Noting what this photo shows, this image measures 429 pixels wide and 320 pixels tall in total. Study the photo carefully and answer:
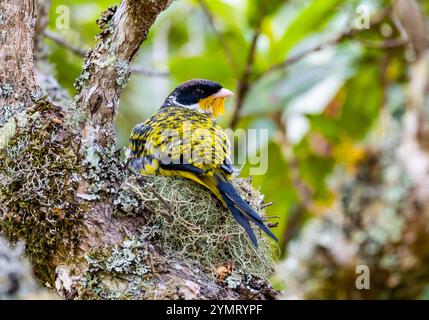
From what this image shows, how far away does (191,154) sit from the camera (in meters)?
3.58

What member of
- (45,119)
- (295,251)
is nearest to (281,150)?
(295,251)

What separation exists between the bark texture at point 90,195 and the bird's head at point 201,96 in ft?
4.93

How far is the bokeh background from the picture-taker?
582 cm

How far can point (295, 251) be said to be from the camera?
13.1 feet

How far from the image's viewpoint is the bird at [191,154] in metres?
3.33

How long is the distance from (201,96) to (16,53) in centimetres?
159

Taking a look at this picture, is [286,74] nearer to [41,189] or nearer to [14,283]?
[41,189]

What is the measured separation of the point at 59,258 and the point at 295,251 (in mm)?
1643

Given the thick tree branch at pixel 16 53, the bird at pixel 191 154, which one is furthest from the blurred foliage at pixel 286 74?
the thick tree branch at pixel 16 53

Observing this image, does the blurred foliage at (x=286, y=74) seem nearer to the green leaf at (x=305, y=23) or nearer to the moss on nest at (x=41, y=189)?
the green leaf at (x=305, y=23)

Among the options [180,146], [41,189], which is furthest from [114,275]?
[180,146]

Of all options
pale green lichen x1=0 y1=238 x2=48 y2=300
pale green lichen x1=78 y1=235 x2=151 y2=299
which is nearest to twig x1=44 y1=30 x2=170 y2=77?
pale green lichen x1=78 y1=235 x2=151 y2=299
